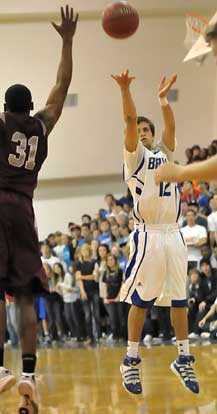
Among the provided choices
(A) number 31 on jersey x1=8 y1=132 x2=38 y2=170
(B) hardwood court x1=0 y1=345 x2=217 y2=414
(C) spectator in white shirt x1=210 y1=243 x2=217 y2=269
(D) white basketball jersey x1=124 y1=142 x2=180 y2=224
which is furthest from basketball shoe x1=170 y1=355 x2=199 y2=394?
(C) spectator in white shirt x1=210 y1=243 x2=217 y2=269

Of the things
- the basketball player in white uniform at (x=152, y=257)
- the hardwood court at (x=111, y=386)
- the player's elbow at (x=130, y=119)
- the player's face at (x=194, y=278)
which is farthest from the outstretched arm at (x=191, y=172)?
the player's face at (x=194, y=278)

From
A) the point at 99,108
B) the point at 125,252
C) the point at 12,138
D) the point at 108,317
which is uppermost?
the point at 99,108

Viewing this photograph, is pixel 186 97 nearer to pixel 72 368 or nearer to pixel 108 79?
pixel 108 79

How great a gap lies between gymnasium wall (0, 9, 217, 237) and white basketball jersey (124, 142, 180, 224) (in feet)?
44.8

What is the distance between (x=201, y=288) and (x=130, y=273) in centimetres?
565

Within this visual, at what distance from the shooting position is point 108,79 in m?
20.0

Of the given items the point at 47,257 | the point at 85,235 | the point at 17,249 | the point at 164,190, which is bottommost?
the point at 47,257

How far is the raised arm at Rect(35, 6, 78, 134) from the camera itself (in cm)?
530

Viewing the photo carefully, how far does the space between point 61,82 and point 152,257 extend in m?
1.71

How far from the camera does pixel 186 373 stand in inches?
243

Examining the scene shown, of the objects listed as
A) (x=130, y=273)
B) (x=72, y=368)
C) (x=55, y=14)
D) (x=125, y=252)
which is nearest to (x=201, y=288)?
(x=125, y=252)

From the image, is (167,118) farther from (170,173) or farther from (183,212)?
(183,212)

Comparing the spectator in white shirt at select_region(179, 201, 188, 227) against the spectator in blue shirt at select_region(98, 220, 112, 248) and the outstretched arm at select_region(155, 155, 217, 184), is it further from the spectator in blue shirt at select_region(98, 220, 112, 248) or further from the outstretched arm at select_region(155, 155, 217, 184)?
the outstretched arm at select_region(155, 155, 217, 184)

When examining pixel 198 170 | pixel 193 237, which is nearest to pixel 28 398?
pixel 198 170
